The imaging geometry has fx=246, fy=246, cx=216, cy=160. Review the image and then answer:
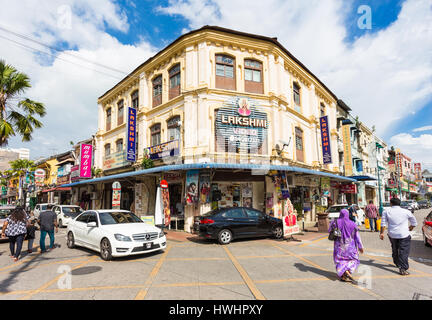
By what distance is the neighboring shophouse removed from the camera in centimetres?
1448

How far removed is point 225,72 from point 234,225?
992cm

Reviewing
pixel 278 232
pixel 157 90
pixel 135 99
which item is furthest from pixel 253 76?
pixel 135 99

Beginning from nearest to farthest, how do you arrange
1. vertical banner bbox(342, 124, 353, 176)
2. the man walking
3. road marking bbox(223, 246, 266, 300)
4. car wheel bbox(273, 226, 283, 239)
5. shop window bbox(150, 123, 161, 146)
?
road marking bbox(223, 246, 266, 300)
the man walking
car wheel bbox(273, 226, 283, 239)
shop window bbox(150, 123, 161, 146)
vertical banner bbox(342, 124, 353, 176)

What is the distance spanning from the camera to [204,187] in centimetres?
1364

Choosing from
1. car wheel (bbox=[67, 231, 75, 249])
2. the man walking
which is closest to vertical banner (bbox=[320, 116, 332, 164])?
car wheel (bbox=[67, 231, 75, 249])

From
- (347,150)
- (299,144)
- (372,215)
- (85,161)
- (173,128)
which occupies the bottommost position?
(372,215)

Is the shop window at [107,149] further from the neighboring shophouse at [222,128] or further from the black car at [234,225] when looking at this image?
the black car at [234,225]

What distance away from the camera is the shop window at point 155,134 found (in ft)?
58.5

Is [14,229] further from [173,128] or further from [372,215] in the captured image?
[372,215]

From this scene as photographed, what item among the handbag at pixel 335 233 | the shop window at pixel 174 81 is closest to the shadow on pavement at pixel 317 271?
the handbag at pixel 335 233

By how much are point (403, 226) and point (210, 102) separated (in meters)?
11.3

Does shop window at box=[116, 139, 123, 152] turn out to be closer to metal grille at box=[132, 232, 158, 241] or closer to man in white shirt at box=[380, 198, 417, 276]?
metal grille at box=[132, 232, 158, 241]

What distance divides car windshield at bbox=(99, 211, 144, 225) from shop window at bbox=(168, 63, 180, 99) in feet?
31.6

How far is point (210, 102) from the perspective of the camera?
49.1ft
